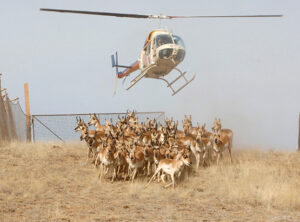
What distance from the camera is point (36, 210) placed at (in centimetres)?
994

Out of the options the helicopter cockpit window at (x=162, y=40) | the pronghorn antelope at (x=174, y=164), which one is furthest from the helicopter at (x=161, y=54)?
the pronghorn antelope at (x=174, y=164)

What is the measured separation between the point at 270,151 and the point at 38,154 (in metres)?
11.8

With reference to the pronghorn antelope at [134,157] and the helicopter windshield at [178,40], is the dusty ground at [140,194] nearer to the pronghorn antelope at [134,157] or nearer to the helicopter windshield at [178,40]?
the pronghorn antelope at [134,157]

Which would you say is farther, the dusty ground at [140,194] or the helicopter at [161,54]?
the helicopter at [161,54]

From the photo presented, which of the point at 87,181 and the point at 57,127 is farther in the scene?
the point at 57,127

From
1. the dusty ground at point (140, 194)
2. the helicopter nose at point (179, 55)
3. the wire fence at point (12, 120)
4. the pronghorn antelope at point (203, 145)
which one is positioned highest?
the helicopter nose at point (179, 55)

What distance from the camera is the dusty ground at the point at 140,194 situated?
9.59 metres

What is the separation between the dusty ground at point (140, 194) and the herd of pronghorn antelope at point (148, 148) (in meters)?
0.60

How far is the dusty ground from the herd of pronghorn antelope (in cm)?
60

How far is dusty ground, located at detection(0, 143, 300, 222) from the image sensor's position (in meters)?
9.59

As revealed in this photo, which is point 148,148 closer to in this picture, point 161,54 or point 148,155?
point 148,155

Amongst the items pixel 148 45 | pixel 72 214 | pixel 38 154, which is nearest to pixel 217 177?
pixel 72 214

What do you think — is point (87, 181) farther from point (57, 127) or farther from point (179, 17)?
point (179, 17)

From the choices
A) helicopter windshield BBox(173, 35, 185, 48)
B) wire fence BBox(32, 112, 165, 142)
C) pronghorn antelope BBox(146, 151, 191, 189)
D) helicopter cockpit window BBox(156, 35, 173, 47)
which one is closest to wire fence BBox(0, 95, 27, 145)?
wire fence BBox(32, 112, 165, 142)
